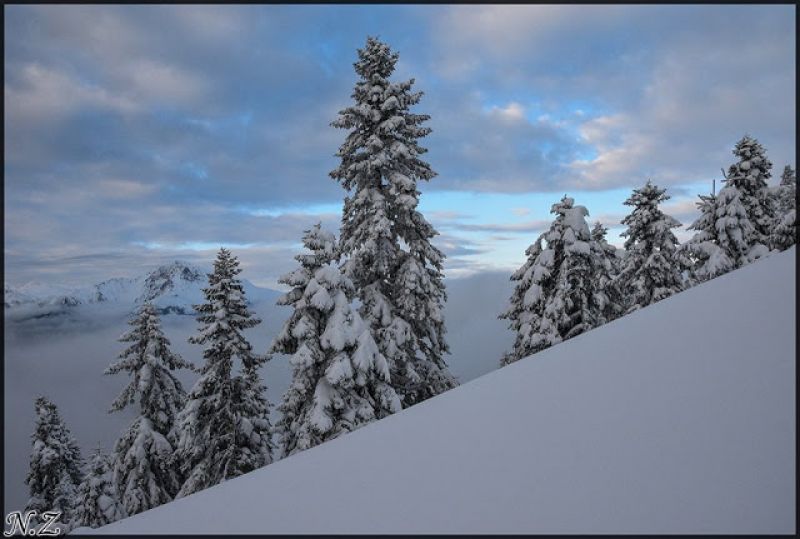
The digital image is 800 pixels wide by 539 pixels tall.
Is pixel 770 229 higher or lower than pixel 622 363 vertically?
higher

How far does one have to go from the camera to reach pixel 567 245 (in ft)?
56.5

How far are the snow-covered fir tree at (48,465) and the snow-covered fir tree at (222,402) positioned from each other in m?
14.5

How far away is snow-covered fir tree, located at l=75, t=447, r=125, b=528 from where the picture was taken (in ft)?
61.4

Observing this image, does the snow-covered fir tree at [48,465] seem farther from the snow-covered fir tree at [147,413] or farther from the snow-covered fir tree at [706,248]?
the snow-covered fir tree at [706,248]

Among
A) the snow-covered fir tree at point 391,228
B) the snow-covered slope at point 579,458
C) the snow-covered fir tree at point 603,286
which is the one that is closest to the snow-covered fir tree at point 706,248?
the snow-covered fir tree at point 603,286

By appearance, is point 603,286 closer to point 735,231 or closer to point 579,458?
point 735,231

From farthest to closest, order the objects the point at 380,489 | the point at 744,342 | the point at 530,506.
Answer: the point at 744,342 < the point at 380,489 < the point at 530,506

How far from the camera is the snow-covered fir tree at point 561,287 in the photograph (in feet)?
55.3

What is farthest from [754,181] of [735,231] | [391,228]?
[391,228]

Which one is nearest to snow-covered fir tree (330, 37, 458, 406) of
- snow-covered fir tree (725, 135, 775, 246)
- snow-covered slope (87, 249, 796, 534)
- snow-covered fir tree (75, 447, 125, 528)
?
snow-covered slope (87, 249, 796, 534)

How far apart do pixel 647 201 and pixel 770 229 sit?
6767 millimetres

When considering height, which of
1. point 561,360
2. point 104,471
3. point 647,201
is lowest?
point 104,471

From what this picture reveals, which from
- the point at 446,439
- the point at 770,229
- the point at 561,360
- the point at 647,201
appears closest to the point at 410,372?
the point at 561,360

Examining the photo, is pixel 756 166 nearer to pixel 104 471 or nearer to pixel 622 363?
pixel 622 363
